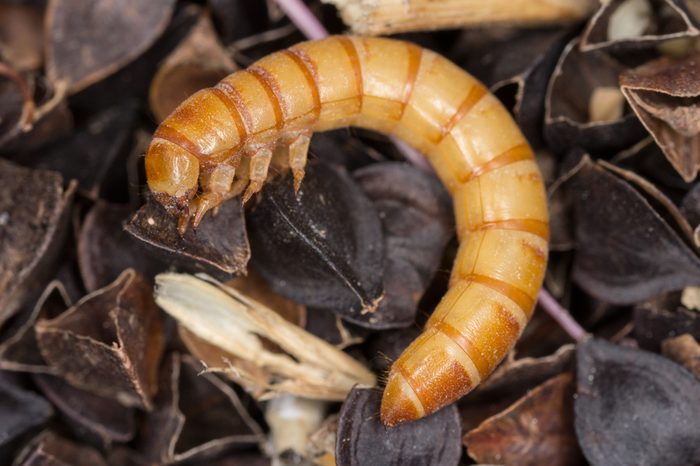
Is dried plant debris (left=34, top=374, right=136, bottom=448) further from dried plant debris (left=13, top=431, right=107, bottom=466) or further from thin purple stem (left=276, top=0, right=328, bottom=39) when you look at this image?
thin purple stem (left=276, top=0, right=328, bottom=39)

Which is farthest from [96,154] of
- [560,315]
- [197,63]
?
[560,315]

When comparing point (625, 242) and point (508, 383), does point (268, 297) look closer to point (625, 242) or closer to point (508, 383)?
point (508, 383)

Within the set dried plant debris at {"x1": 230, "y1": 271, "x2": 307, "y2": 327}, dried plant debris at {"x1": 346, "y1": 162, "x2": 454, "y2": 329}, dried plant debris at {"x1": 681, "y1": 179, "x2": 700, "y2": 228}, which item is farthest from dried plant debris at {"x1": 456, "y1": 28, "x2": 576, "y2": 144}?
dried plant debris at {"x1": 230, "y1": 271, "x2": 307, "y2": 327}

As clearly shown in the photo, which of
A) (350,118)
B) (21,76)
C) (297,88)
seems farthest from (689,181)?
(21,76)

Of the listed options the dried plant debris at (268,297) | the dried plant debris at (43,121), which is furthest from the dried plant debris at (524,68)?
the dried plant debris at (43,121)

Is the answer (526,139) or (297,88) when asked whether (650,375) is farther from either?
(297,88)

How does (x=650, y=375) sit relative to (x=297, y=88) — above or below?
below
